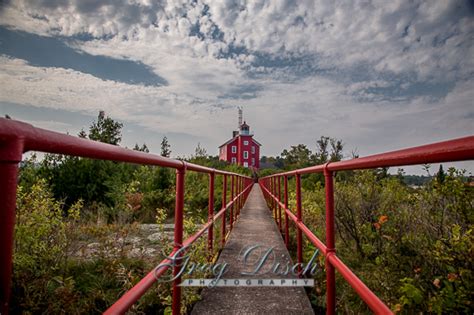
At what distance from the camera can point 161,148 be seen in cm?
4016

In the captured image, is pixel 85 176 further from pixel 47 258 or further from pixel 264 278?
pixel 264 278

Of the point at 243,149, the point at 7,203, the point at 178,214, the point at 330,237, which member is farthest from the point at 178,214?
the point at 243,149

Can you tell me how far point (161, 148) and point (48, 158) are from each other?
3369cm

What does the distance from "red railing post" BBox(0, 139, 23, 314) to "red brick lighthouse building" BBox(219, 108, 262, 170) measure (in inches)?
1865

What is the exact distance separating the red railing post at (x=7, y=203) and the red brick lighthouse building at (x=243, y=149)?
47.4m

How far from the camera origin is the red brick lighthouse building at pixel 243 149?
49.2 metres

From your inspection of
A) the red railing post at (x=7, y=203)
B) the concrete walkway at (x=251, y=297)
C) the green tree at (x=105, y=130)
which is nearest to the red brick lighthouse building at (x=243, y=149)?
the green tree at (x=105, y=130)

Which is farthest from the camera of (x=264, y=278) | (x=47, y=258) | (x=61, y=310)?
(x=264, y=278)

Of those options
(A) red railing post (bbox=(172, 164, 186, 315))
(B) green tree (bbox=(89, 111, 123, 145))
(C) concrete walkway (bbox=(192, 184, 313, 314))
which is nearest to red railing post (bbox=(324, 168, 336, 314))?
(C) concrete walkway (bbox=(192, 184, 313, 314))

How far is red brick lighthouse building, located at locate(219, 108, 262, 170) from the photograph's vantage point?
49156mm

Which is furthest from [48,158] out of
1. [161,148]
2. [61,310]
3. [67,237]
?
[161,148]

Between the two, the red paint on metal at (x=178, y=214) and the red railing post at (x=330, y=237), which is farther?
the red paint on metal at (x=178, y=214)

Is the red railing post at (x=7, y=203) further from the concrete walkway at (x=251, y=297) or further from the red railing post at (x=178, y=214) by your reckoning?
the concrete walkway at (x=251, y=297)

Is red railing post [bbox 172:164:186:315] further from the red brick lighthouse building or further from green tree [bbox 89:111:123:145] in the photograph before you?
the red brick lighthouse building
